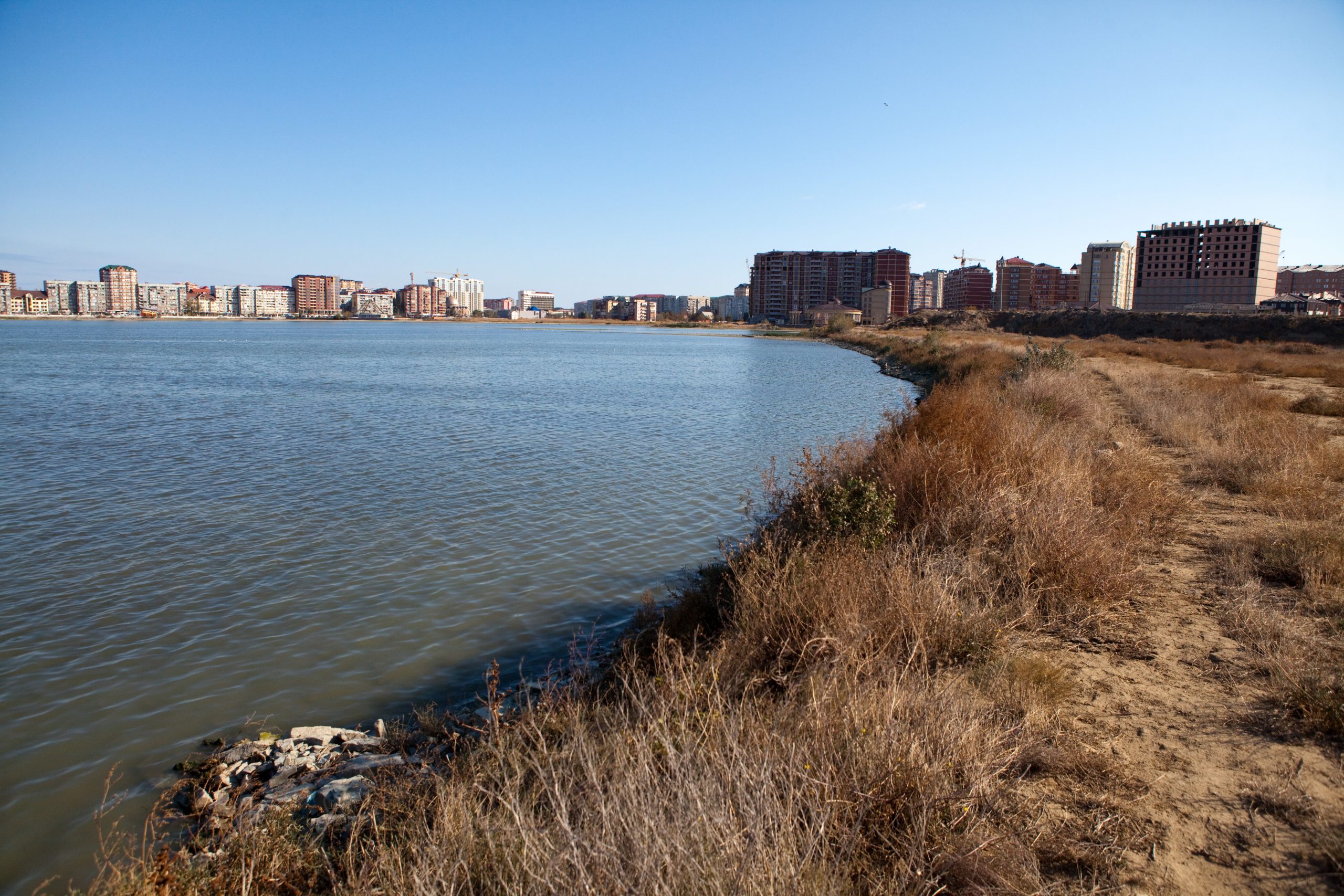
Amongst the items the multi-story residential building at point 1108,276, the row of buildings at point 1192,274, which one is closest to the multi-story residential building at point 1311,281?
the row of buildings at point 1192,274

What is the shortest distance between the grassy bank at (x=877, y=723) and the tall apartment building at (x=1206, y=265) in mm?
124444

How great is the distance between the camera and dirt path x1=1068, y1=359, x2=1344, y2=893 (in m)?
3.24

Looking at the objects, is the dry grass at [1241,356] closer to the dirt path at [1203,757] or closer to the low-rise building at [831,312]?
the dirt path at [1203,757]

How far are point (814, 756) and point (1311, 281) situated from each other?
177 metres

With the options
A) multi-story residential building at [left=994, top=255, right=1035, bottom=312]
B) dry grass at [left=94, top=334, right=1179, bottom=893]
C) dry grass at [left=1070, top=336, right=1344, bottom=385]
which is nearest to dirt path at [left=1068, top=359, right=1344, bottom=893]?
dry grass at [left=94, top=334, right=1179, bottom=893]

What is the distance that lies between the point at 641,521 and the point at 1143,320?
245 ft

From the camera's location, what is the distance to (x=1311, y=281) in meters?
137

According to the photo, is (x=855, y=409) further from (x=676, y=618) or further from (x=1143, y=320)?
(x=1143, y=320)

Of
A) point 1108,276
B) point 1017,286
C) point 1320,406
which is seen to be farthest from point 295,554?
point 1017,286

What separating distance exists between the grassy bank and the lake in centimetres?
149

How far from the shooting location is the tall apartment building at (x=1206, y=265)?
114 m

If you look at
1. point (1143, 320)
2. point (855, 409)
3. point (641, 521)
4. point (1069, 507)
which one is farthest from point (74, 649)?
point (1143, 320)

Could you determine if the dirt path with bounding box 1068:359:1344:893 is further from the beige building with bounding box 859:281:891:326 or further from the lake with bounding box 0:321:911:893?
the beige building with bounding box 859:281:891:326

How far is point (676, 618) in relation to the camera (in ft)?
23.4
